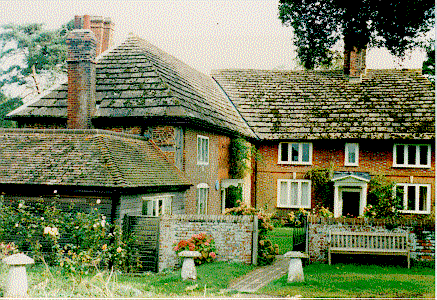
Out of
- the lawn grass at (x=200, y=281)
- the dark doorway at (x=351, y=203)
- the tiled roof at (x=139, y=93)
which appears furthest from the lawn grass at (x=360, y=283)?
the dark doorway at (x=351, y=203)

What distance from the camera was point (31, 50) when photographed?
4572cm

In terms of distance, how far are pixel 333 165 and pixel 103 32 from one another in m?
15.2

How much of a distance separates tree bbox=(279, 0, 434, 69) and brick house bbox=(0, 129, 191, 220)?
6973mm

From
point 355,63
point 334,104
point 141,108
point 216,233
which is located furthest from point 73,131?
point 355,63

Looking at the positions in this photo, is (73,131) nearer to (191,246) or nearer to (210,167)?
(191,246)

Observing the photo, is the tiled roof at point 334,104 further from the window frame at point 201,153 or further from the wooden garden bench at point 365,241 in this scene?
the wooden garden bench at point 365,241

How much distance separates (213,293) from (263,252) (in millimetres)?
5121

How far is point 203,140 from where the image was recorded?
939 inches

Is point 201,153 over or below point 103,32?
below

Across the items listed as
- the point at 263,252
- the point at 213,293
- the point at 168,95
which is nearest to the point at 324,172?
the point at 168,95

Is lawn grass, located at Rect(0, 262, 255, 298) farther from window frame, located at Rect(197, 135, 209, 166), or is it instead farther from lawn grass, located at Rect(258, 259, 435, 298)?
window frame, located at Rect(197, 135, 209, 166)

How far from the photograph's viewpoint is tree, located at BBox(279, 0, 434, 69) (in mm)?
15953

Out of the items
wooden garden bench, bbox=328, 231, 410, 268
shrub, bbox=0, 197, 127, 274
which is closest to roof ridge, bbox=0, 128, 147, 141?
shrub, bbox=0, 197, 127, 274

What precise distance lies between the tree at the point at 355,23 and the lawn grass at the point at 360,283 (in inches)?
290
